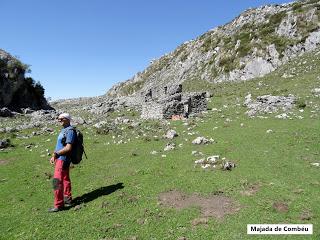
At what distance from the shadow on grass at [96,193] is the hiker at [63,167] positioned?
513mm

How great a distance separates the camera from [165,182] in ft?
52.3

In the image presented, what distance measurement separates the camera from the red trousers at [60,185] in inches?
537

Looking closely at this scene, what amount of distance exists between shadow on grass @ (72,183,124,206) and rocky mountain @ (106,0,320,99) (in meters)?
42.4

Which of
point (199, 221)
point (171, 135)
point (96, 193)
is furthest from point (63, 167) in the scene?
point (171, 135)

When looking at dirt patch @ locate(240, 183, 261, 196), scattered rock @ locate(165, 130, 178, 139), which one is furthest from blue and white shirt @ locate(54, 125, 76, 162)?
scattered rock @ locate(165, 130, 178, 139)

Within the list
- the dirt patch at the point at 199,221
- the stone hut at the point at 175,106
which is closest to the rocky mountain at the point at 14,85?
the stone hut at the point at 175,106

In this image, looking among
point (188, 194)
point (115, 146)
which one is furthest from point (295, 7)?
point (188, 194)

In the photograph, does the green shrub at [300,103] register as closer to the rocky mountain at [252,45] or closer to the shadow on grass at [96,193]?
the shadow on grass at [96,193]

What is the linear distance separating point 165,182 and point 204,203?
2.82m

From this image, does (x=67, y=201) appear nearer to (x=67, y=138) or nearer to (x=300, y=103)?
(x=67, y=138)

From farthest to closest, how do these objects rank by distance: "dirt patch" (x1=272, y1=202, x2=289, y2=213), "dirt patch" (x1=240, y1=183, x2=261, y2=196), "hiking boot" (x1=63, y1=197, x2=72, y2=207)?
"hiking boot" (x1=63, y1=197, x2=72, y2=207), "dirt patch" (x1=240, y1=183, x2=261, y2=196), "dirt patch" (x1=272, y1=202, x2=289, y2=213)

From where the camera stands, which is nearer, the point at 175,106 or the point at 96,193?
the point at 96,193

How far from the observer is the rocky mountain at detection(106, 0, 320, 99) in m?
62.9

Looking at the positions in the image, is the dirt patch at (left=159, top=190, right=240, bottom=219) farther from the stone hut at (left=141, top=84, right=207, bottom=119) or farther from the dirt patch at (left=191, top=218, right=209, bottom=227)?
the stone hut at (left=141, top=84, right=207, bottom=119)
